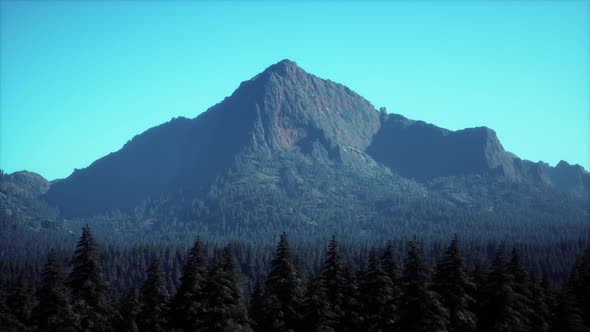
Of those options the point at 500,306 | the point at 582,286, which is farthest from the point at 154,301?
the point at 582,286

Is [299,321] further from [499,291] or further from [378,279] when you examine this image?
[499,291]

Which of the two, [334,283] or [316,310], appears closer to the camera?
[316,310]

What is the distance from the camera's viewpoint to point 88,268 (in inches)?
2098

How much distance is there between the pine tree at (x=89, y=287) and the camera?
5253cm

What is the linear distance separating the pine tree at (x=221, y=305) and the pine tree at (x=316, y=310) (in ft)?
23.6

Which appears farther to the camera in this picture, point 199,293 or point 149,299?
point 149,299

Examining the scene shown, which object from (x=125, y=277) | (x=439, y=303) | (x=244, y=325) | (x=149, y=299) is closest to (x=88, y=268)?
(x=149, y=299)

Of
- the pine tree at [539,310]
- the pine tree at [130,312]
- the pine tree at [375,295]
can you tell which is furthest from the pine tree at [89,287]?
the pine tree at [539,310]

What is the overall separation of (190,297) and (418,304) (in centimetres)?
1757

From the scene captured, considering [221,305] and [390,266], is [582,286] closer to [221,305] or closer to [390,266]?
[390,266]

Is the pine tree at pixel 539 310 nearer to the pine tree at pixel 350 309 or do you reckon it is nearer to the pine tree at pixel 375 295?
the pine tree at pixel 375 295

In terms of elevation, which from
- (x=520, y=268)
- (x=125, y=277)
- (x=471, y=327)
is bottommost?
(x=125, y=277)

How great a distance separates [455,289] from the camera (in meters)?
49.9

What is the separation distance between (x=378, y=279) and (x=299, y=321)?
787cm
